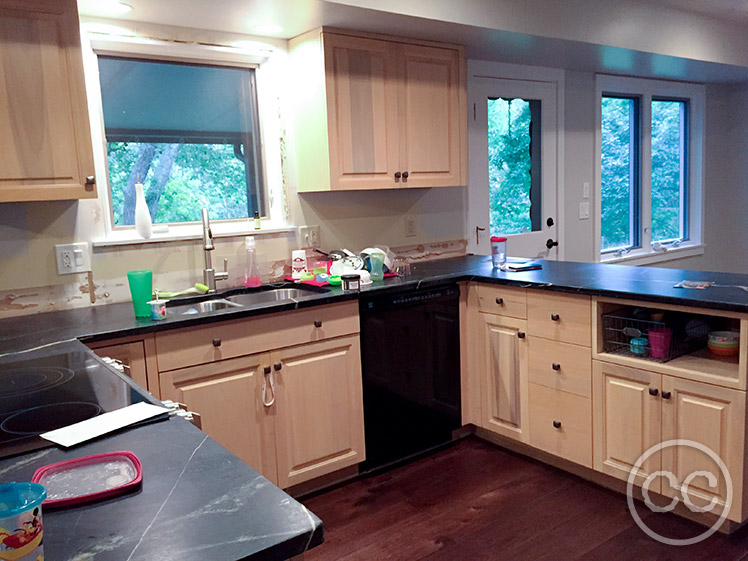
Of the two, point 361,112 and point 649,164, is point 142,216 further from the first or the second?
point 649,164

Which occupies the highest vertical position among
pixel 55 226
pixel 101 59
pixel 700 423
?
pixel 101 59

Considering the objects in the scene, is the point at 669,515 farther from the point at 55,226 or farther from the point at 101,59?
the point at 101,59

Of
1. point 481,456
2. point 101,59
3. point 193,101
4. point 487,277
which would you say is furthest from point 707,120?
point 101,59

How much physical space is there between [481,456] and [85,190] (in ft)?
7.11

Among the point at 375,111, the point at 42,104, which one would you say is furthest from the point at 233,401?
the point at 375,111

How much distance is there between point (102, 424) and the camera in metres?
1.35

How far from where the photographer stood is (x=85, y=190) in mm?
2441

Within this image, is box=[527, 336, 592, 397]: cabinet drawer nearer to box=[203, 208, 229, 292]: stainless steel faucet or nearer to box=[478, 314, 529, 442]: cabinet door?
box=[478, 314, 529, 442]: cabinet door

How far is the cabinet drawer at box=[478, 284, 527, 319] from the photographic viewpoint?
2.99 meters

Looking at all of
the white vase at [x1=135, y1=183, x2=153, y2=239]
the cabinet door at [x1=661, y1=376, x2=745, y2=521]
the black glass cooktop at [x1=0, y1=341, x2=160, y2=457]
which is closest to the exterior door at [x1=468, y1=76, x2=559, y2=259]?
the cabinet door at [x1=661, y1=376, x2=745, y2=521]

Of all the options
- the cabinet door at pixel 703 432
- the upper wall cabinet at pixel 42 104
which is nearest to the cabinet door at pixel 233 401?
the upper wall cabinet at pixel 42 104

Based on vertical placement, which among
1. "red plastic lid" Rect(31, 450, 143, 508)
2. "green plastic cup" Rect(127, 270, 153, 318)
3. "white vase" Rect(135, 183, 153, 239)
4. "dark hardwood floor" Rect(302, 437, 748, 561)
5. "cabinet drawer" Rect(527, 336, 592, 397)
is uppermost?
"white vase" Rect(135, 183, 153, 239)

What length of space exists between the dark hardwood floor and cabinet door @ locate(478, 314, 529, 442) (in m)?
0.19

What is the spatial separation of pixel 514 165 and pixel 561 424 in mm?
1971
